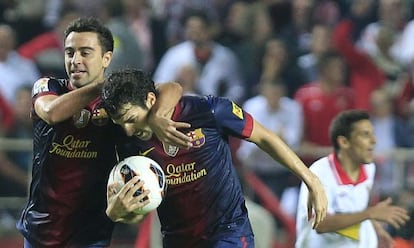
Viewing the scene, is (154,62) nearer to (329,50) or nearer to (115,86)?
(329,50)

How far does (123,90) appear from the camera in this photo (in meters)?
6.24

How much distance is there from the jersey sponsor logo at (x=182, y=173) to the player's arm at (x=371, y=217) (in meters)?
1.49

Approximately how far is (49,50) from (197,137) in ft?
20.1

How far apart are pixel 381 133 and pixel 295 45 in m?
1.65

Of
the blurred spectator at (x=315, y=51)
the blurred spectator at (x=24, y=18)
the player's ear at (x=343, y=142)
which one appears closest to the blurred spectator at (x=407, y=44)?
the blurred spectator at (x=315, y=51)

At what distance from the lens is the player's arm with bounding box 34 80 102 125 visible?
631 cm

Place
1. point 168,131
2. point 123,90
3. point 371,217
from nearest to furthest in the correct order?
point 168,131, point 123,90, point 371,217

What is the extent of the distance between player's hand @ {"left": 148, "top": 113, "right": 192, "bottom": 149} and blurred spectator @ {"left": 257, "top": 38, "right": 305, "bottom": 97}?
21.0 feet

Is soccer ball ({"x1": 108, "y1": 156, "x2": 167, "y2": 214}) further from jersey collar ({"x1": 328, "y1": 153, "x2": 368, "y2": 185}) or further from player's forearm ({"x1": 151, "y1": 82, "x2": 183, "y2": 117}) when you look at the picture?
jersey collar ({"x1": 328, "y1": 153, "x2": 368, "y2": 185})

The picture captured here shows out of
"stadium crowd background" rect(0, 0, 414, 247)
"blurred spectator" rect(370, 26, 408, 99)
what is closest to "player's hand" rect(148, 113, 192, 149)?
"stadium crowd background" rect(0, 0, 414, 247)

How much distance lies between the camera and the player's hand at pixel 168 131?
6.00 metres

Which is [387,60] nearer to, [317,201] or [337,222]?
[337,222]

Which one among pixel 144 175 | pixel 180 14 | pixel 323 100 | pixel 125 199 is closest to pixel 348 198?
pixel 144 175

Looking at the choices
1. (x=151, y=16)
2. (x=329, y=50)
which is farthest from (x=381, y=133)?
(x=151, y=16)
